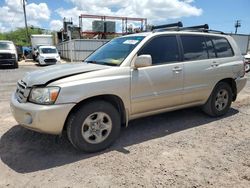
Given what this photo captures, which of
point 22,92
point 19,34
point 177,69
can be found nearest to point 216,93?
point 177,69

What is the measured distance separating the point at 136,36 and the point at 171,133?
1.86 metres

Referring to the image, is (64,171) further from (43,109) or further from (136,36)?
(136,36)

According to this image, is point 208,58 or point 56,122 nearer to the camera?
point 56,122

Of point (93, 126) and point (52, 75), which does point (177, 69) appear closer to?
point (93, 126)

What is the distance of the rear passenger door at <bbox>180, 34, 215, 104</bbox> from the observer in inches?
190

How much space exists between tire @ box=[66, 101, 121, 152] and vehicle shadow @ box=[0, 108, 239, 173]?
0.50 feet

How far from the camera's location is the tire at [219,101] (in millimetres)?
5410

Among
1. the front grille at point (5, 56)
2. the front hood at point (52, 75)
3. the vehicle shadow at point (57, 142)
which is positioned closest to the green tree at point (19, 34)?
the front grille at point (5, 56)

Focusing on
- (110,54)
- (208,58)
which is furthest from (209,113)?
Result: (110,54)

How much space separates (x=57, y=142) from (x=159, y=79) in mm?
1980

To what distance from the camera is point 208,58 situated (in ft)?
17.0

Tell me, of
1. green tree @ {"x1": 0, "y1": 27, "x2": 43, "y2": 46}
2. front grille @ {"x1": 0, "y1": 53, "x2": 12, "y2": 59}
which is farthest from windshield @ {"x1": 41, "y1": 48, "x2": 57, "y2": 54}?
green tree @ {"x1": 0, "y1": 27, "x2": 43, "y2": 46}

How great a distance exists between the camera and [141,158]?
12.1 ft

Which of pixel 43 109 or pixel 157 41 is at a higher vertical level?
pixel 157 41
